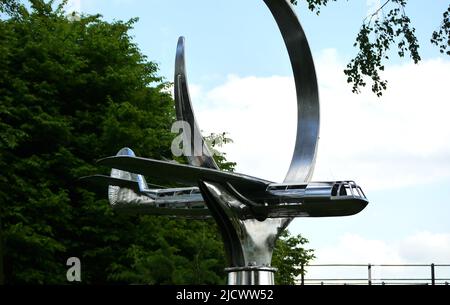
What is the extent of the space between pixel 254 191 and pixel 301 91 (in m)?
2.09

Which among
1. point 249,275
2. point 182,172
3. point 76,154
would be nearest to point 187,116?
point 182,172

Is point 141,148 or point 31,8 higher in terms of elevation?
point 31,8

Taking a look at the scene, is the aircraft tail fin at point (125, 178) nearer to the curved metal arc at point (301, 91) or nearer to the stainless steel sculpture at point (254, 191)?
the stainless steel sculpture at point (254, 191)

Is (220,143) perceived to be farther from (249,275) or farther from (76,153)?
(249,275)

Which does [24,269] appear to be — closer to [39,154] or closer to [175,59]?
Answer: [39,154]

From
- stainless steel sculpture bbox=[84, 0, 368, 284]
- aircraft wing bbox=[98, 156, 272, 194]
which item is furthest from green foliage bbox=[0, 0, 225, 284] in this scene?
aircraft wing bbox=[98, 156, 272, 194]

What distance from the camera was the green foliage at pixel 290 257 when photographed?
88.3 ft

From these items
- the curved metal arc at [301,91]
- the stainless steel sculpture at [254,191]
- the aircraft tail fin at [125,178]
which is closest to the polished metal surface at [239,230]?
the stainless steel sculpture at [254,191]

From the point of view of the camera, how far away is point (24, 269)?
22.2 m

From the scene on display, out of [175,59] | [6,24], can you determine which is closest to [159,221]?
[6,24]

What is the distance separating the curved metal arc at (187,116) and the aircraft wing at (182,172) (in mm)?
478

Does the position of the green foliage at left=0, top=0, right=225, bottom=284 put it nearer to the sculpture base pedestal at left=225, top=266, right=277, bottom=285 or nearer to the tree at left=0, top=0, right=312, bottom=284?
the tree at left=0, top=0, right=312, bottom=284

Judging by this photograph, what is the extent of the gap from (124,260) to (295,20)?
1084cm

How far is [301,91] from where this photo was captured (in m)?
14.5
